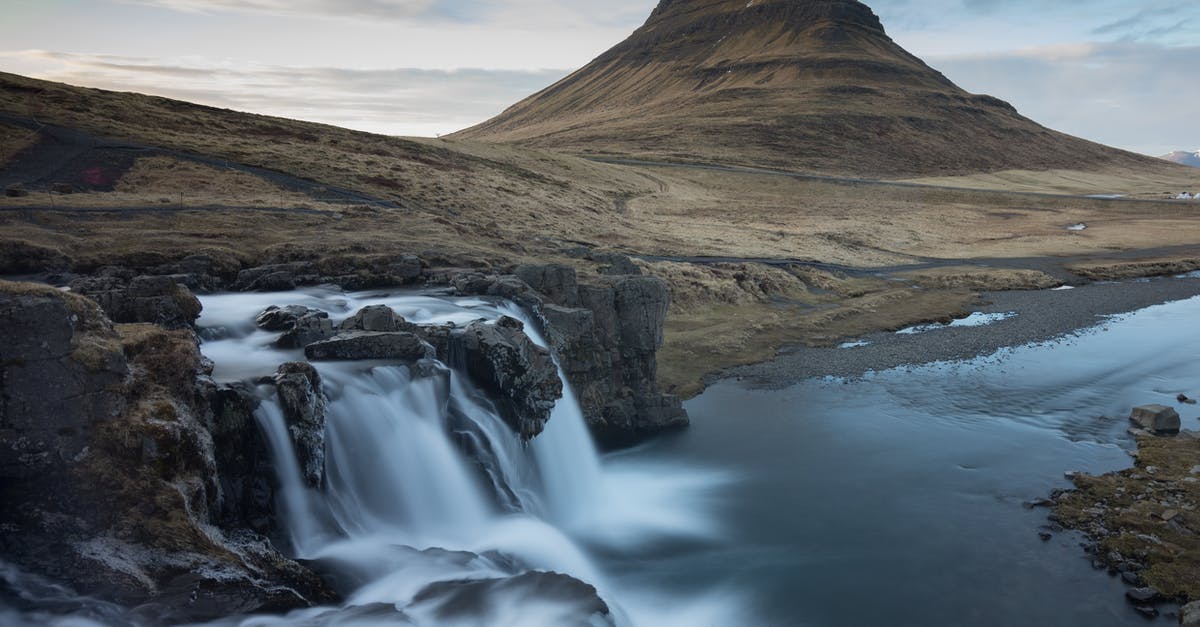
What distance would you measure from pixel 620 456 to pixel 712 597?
10.6m

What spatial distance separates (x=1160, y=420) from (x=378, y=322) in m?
28.5

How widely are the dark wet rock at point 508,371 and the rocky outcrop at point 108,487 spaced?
30.1 feet

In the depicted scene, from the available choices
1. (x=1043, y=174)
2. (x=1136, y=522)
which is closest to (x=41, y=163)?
(x=1136, y=522)

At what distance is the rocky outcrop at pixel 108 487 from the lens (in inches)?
525

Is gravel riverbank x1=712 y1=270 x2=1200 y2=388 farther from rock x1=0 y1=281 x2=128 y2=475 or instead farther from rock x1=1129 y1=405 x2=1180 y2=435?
rock x1=0 y1=281 x2=128 y2=475

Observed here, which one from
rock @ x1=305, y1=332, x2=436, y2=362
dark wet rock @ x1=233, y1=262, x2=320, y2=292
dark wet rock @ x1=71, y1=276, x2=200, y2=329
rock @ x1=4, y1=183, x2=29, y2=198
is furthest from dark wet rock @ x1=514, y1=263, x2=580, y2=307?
rock @ x1=4, y1=183, x2=29, y2=198

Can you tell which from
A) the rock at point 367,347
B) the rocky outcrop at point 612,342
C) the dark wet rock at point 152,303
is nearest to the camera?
the rock at point 367,347

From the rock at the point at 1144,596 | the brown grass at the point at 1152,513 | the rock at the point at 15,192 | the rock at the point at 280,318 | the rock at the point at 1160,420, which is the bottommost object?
the rock at the point at 1144,596

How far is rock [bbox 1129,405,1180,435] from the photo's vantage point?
1212 inches

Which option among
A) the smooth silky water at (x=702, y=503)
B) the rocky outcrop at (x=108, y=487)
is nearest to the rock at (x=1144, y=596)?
the smooth silky water at (x=702, y=503)

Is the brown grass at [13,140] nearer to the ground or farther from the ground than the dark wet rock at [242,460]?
→ farther from the ground

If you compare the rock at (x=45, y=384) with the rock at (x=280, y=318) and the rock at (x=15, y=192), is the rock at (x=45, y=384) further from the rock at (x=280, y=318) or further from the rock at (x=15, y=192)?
the rock at (x=15, y=192)

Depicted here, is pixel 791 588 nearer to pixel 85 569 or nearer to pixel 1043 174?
pixel 85 569

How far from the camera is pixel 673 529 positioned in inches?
981
